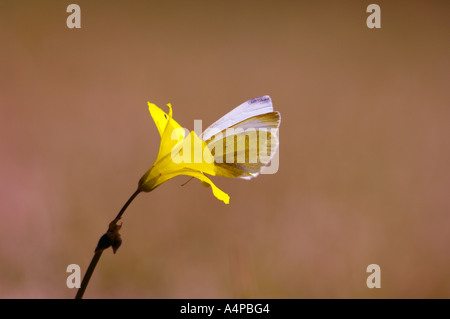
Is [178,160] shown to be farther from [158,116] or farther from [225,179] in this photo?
[225,179]

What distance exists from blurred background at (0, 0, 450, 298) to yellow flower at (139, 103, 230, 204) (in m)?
0.40

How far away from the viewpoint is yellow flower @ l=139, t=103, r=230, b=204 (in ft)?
3.58

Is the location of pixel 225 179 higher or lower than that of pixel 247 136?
lower

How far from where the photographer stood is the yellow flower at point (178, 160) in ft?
3.58

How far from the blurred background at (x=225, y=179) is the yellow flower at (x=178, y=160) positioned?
398 mm

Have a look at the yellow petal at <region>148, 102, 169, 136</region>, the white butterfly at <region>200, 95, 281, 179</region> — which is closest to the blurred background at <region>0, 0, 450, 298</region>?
the white butterfly at <region>200, 95, 281, 179</region>

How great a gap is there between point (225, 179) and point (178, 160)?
9.25 ft

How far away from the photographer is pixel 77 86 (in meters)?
4.71

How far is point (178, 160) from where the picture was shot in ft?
3.69

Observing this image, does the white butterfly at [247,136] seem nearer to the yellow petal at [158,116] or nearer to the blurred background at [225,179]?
the yellow petal at [158,116]

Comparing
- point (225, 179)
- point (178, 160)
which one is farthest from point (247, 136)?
point (225, 179)

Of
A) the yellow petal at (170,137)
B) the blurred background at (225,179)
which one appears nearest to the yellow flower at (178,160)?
the yellow petal at (170,137)

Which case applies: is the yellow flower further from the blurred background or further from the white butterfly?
the blurred background

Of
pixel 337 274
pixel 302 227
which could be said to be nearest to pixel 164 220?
pixel 302 227
